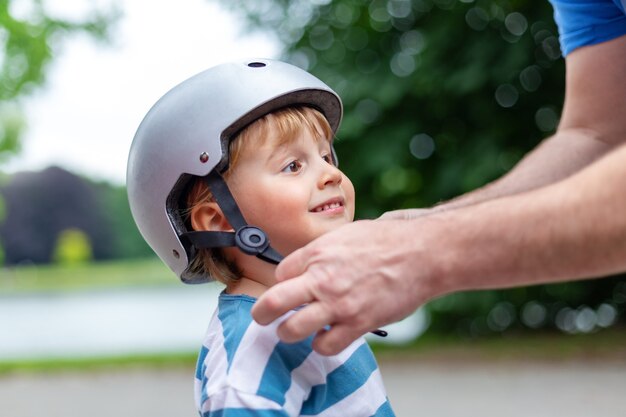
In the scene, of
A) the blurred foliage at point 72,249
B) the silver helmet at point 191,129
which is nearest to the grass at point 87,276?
the blurred foliage at point 72,249

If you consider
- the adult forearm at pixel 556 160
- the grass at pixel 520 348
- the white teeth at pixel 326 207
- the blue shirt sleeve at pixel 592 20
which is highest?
the blue shirt sleeve at pixel 592 20

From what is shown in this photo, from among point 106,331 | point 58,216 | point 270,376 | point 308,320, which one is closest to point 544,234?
point 308,320

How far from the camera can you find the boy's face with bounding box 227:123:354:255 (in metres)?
2.23

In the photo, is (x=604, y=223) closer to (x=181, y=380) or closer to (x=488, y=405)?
(x=488, y=405)

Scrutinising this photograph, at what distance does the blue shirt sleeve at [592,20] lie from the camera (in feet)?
9.62

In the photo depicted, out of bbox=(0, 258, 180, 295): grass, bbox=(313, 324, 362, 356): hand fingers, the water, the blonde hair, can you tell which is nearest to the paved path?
the water

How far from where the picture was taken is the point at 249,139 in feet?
7.61

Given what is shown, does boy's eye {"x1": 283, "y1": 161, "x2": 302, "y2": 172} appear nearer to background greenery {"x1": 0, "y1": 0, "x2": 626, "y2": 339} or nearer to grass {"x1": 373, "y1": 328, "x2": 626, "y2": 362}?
background greenery {"x1": 0, "y1": 0, "x2": 626, "y2": 339}

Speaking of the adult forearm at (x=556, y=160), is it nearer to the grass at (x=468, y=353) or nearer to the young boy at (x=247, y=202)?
the young boy at (x=247, y=202)

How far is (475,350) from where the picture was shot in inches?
431

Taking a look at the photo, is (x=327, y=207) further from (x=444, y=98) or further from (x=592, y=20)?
(x=444, y=98)

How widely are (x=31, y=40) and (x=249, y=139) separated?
12360 millimetres

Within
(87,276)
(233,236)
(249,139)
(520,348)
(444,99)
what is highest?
(87,276)

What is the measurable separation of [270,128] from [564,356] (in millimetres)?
8448
